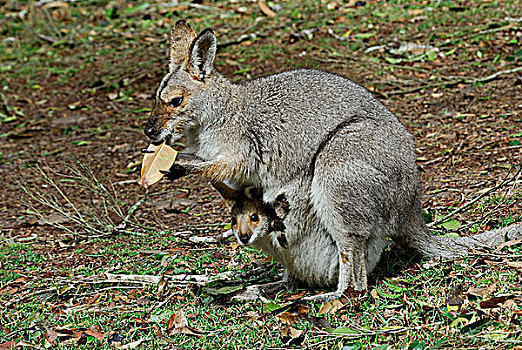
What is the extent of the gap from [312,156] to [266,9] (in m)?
6.95

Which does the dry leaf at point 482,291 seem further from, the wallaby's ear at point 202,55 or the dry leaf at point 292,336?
the wallaby's ear at point 202,55

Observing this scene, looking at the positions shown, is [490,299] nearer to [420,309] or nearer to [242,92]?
[420,309]

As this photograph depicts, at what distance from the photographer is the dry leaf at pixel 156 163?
391cm

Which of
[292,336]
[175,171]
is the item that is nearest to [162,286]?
[175,171]

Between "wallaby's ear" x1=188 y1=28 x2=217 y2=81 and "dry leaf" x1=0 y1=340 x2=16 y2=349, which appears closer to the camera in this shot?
"dry leaf" x1=0 y1=340 x2=16 y2=349

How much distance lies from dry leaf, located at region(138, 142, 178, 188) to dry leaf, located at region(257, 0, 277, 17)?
684 cm

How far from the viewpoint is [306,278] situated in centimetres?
418

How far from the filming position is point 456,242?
4.20 m

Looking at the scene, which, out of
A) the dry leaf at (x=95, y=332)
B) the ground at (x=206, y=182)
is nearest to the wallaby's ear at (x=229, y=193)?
the ground at (x=206, y=182)

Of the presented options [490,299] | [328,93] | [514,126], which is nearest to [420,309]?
[490,299]

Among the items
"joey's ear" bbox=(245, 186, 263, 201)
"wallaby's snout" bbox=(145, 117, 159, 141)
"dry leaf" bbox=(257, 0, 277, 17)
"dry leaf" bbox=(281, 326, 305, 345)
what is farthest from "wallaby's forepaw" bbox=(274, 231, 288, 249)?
"dry leaf" bbox=(257, 0, 277, 17)

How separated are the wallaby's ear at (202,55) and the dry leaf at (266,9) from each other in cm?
636

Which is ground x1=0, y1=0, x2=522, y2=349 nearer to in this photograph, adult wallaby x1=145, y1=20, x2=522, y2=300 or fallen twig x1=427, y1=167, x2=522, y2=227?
fallen twig x1=427, y1=167, x2=522, y2=227

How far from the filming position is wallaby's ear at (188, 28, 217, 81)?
416cm
